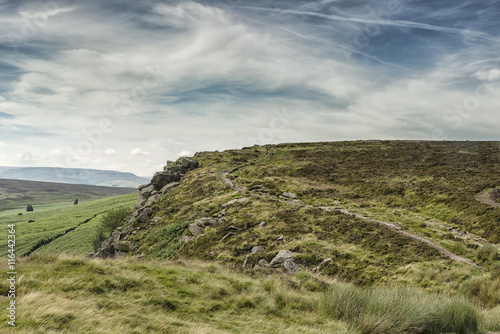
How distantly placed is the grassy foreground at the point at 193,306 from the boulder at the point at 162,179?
43681 mm

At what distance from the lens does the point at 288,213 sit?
2748 cm

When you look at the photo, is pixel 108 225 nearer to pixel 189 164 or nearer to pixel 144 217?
pixel 189 164

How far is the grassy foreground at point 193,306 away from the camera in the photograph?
673 centimetres

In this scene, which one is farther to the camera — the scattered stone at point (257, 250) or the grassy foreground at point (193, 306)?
the scattered stone at point (257, 250)

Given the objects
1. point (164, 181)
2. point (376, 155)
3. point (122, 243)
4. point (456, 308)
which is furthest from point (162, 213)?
point (376, 155)

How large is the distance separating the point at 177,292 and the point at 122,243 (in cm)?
2748

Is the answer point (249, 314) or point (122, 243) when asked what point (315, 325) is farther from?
point (122, 243)

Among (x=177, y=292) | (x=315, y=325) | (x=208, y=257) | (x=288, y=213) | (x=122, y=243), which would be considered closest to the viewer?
(x=315, y=325)

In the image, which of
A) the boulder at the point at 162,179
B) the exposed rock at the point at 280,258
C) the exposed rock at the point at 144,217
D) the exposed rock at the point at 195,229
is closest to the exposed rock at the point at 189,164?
the boulder at the point at 162,179

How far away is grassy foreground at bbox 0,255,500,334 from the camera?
6727mm

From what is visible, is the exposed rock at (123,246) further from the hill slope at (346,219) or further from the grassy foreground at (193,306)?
the grassy foreground at (193,306)

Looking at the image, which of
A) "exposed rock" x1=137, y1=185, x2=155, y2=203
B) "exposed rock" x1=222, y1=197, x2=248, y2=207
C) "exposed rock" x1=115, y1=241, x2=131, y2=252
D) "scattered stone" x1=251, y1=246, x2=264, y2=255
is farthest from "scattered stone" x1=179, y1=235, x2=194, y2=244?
"exposed rock" x1=137, y1=185, x2=155, y2=203

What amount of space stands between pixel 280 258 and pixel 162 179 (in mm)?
40331

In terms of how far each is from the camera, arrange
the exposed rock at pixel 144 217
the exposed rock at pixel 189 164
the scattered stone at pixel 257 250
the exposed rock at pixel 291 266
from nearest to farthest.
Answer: the exposed rock at pixel 291 266 < the scattered stone at pixel 257 250 < the exposed rock at pixel 144 217 < the exposed rock at pixel 189 164
